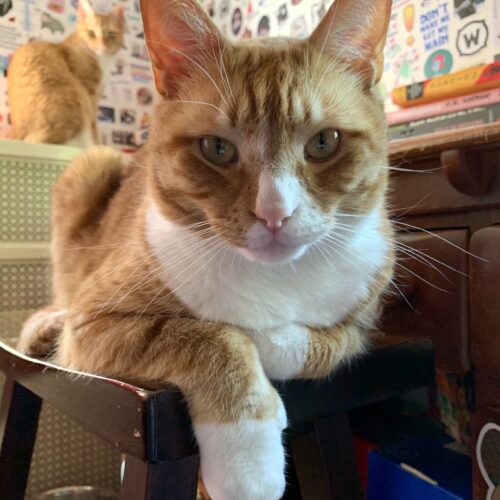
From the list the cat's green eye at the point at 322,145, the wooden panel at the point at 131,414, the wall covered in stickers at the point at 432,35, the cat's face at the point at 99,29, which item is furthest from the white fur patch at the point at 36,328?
the cat's face at the point at 99,29

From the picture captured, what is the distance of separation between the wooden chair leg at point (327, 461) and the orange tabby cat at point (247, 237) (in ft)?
0.39

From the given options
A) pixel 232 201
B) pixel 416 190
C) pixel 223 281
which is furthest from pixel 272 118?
pixel 416 190

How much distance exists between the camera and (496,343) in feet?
2.45

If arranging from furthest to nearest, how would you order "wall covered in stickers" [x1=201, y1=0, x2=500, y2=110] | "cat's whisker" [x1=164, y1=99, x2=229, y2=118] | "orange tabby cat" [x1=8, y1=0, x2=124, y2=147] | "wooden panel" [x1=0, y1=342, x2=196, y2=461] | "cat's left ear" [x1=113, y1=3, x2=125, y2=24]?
"cat's left ear" [x1=113, y1=3, x2=125, y2=24], "orange tabby cat" [x1=8, y1=0, x2=124, y2=147], "wall covered in stickers" [x1=201, y1=0, x2=500, y2=110], "cat's whisker" [x1=164, y1=99, x2=229, y2=118], "wooden panel" [x1=0, y1=342, x2=196, y2=461]

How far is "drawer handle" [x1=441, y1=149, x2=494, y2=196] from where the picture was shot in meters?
0.79

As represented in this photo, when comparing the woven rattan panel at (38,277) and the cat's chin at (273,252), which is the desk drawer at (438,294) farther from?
the woven rattan panel at (38,277)

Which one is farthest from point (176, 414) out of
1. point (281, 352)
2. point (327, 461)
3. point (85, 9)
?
point (85, 9)

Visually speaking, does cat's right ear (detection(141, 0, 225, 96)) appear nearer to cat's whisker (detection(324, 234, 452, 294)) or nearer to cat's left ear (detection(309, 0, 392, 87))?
cat's left ear (detection(309, 0, 392, 87))

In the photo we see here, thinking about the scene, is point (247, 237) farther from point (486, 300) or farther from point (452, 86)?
point (452, 86)

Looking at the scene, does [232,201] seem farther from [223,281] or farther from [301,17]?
[301,17]

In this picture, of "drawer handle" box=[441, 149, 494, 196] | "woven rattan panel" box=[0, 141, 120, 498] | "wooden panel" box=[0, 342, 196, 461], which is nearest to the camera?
"wooden panel" box=[0, 342, 196, 461]

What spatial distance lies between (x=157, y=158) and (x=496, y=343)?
22.0 inches

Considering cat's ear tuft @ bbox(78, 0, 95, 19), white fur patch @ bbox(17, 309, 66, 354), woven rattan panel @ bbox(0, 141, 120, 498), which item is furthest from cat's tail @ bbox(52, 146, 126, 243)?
cat's ear tuft @ bbox(78, 0, 95, 19)

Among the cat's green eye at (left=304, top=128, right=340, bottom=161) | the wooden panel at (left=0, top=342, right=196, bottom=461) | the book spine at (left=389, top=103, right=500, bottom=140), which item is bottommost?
the wooden panel at (left=0, top=342, right=196, bottom=461)
